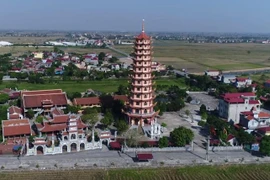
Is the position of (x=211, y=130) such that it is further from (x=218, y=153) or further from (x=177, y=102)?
(x=177, y=102)

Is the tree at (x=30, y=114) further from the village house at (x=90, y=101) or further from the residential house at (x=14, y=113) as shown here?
the village house at (x=90, y=101)

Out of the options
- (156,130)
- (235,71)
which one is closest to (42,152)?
(156,130)

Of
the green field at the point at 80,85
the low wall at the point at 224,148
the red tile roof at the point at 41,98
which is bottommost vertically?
the low wall at the point at 224,148

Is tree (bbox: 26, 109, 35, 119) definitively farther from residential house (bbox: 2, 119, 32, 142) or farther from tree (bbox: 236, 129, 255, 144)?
tree (bbox: 236, 129, 255, 144)

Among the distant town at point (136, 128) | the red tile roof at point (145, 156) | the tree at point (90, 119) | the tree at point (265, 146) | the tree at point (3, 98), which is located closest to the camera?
the red tile roof at point (145, 156)

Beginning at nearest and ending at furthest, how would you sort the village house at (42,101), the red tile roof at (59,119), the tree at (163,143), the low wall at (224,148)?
the tree at (163,143) < the low wall at (224,148) < the red tile roof at (59,119) < the village house at (42,101)

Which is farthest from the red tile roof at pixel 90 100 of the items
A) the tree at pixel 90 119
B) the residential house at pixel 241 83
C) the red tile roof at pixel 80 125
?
the residential house at pixel 241 83
